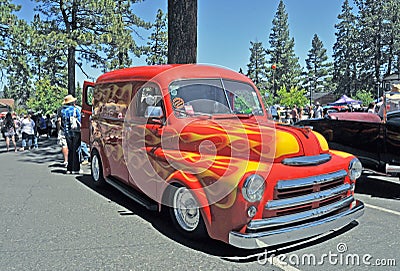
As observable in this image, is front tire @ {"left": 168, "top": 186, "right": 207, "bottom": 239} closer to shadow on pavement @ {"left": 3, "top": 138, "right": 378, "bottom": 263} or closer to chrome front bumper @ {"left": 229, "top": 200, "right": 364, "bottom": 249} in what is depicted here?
shadow on pavement @ {"left": 3, "top": 138, "right": 378, "bottom": 263}

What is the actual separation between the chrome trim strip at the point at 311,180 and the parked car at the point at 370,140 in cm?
230

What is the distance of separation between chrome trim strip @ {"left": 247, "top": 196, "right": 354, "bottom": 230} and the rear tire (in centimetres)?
417

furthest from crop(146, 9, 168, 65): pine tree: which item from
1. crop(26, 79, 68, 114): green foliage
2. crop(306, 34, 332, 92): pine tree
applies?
crop(306, 34, 332, 92): pine tree

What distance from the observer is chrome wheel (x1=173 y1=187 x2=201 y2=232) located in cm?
423

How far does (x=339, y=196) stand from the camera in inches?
171

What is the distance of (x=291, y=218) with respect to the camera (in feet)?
12.5

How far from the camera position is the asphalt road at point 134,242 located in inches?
152

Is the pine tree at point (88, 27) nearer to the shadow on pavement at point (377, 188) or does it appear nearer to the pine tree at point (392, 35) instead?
the shadow on pavement at point (377, 188)

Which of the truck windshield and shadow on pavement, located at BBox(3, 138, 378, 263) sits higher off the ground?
the truck windshield

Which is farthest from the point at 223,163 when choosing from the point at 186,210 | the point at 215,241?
the point at 215,241

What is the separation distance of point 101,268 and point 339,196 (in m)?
2.65

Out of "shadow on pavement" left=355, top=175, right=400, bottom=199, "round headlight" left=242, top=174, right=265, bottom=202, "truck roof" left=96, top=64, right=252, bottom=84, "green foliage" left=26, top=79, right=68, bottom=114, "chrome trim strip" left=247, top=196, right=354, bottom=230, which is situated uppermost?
"green foliage" left=26, top=79, right=68, bottom=114

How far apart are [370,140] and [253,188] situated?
3.60 metres

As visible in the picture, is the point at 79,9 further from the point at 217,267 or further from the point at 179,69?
the point at 217,267
